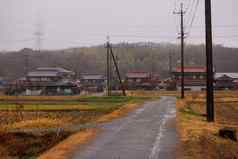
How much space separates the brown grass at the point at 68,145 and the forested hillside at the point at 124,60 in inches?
4434

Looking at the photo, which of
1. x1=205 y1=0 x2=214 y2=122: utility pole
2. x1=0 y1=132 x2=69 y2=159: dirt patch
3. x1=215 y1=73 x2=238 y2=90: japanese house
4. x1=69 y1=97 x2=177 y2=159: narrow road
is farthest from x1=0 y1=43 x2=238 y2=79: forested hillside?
x1=69 y1=97 x2=177 y2=159: narrow road

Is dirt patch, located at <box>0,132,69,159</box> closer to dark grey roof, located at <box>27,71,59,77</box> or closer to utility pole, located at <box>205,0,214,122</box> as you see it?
utility pole, located at <box>205,0,214,122</box>

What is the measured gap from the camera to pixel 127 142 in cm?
1256

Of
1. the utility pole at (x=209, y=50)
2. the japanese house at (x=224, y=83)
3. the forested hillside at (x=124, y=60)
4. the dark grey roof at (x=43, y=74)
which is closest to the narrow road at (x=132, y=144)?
the utility pole at (x=209, y=50)

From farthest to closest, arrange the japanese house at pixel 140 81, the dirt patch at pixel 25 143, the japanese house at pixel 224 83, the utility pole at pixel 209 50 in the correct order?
the japanese house at pixel 140 81
the japanese house at pixel 224 83
the utility pole at pixel 209 50
the dirt patch at pixel 25 143

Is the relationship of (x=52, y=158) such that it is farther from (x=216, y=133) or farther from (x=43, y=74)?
(x=43, y=74)

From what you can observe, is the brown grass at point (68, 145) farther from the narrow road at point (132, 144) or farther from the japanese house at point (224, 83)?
the japanese house at point (224, 83)

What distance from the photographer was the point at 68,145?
39.4 feet

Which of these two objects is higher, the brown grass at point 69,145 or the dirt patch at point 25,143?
the brown grass at point 69,145

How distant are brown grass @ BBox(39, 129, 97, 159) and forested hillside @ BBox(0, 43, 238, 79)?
4434 inches

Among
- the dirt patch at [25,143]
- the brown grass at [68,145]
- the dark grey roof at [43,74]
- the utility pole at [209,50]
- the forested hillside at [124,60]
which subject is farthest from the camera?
the forested hillside at [124,60]

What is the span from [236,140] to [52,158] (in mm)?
7481

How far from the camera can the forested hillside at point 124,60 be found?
445ft

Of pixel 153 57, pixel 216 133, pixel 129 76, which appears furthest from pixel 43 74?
pixel 153 57
